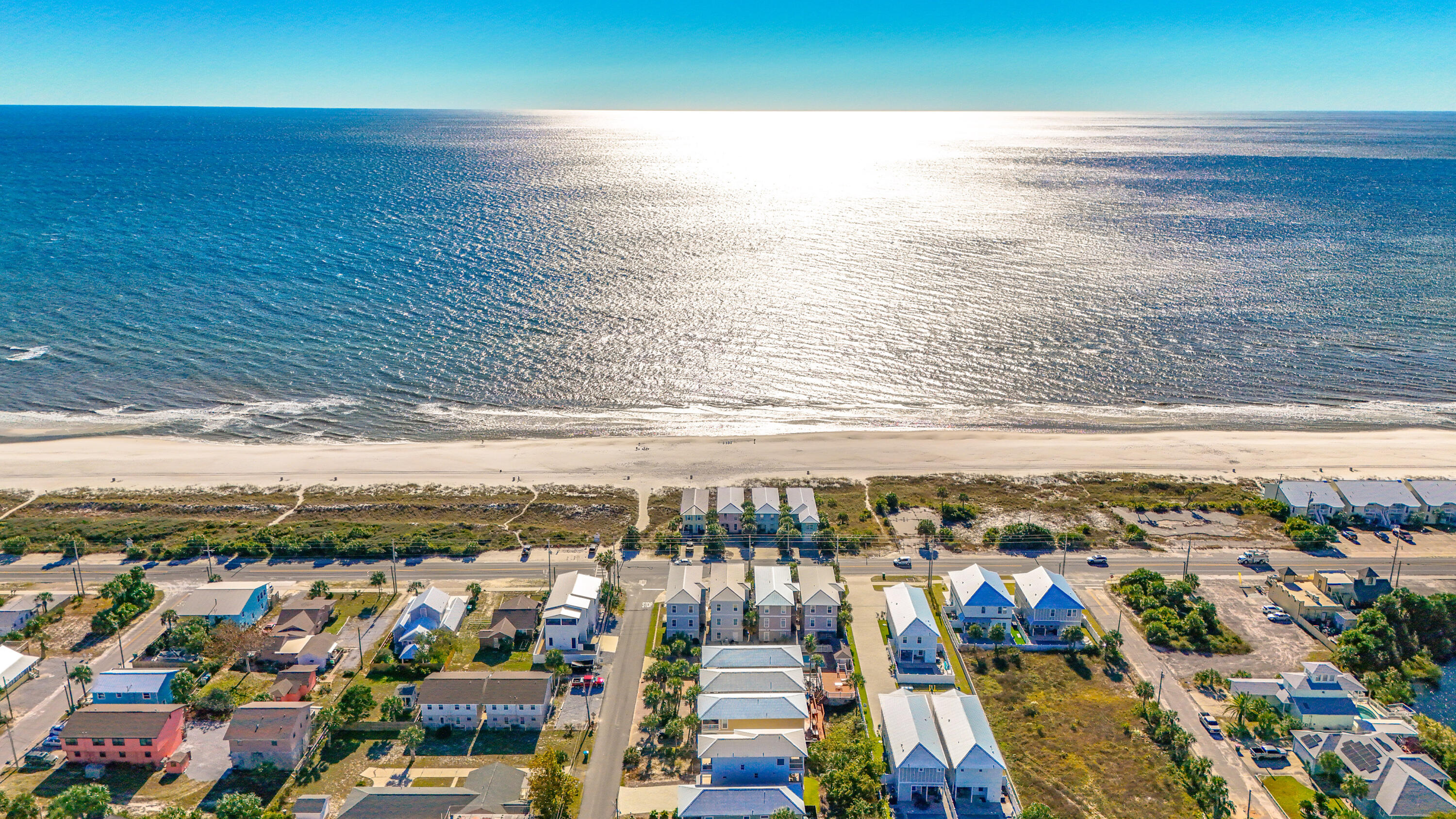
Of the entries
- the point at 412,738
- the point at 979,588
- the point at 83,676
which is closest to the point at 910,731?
the point at 979,588

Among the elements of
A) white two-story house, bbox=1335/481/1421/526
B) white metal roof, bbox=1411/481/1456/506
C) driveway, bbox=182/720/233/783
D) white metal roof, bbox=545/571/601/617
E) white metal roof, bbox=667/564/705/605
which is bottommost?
driveway, bbox=182/720/233/783

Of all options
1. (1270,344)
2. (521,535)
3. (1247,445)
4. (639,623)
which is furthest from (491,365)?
(1270,344)

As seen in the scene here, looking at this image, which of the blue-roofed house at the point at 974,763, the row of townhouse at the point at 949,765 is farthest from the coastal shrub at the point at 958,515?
the blue-roofed house at the point at 974,763

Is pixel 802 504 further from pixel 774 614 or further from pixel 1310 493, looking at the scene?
pixel 1310 493

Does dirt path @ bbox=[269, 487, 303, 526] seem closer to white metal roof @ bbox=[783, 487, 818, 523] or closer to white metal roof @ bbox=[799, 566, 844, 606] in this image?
white metal roof @ bbox=[783, 487, 818, 523]

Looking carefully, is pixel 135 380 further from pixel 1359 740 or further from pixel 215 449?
pixel 1359 740

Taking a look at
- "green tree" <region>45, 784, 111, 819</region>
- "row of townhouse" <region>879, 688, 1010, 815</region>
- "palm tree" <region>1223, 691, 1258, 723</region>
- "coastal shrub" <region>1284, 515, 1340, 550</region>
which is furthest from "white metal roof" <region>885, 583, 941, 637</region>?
"green tree" <region>45, 784, 111, 819</region>
